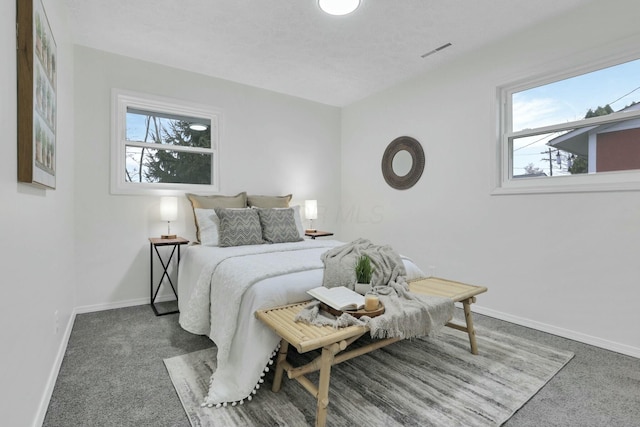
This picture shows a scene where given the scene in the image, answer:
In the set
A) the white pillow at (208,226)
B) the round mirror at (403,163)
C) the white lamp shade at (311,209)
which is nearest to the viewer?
Answer: the white pillow at (208,226)

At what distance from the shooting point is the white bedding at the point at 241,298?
1.70 metres

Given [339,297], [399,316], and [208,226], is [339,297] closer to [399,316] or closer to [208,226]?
[399,316]

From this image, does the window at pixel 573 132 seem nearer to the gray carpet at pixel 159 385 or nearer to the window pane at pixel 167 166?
the gray carpet at pixel 159 385

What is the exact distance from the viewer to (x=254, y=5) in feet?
8.00

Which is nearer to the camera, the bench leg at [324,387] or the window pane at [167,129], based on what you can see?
the bench leg at [324,387]

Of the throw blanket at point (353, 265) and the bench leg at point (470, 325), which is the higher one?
the throw blanket at point (353, 265)

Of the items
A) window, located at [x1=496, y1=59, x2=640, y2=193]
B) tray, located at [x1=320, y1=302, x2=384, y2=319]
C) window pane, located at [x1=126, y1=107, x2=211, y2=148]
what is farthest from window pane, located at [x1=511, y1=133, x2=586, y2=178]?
window pane, located at [x1=126, y1=107, x2=211, y2=148]

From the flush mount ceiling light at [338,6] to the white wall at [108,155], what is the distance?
1.85m

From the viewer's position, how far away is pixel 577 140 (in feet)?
8.63

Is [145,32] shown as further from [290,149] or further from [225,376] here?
[225,376]

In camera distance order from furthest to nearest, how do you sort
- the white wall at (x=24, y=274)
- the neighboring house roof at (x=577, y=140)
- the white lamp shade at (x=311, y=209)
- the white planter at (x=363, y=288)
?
the white lamp shade at (x=311, y=209) → the neighboring house roof at (x=577, y=140) → the white planter at (x=363, y=288) → the white wall at (x=24, y=274)

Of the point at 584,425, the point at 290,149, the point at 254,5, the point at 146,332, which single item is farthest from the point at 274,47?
the point at 584,425

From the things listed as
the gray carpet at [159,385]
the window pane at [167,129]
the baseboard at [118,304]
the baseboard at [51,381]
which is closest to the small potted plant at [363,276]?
the gray carpet at [159,385]

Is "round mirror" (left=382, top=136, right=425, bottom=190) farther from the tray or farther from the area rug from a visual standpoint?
the tray
